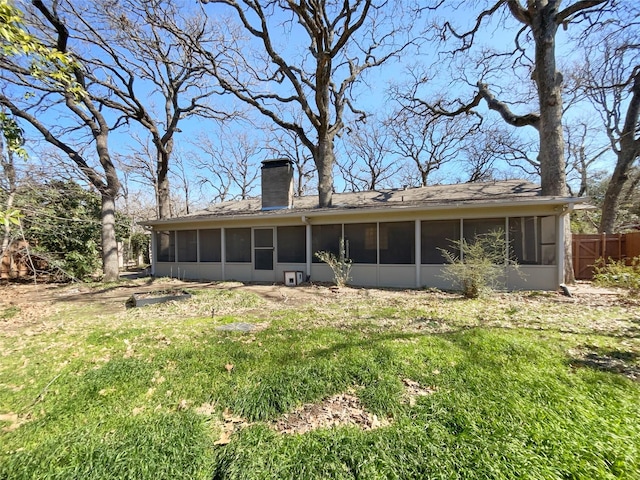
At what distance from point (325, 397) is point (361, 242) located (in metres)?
6.84

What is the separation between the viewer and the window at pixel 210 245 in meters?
11.2

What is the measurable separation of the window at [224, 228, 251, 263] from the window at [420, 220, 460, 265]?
20.5 ft

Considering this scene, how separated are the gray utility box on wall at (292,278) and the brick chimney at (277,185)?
4023 mm

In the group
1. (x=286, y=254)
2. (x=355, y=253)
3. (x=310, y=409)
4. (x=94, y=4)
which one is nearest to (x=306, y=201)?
(x=286, y=254)

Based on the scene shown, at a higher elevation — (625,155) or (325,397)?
(625,155)

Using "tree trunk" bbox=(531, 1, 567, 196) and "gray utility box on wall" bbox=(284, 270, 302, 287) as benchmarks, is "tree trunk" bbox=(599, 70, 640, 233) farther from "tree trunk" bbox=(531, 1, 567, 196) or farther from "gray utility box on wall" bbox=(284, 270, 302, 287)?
"gray utility box on wall" bbox=(284, 270, 302, 287)

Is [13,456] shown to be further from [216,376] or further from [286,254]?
[286,254]

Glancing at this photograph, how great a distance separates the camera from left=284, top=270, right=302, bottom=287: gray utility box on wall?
9.41 m

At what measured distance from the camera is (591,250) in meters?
10.4

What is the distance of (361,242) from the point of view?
30.3 ft

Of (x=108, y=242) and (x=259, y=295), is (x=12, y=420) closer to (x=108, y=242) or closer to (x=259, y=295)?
(x=259, y=295)

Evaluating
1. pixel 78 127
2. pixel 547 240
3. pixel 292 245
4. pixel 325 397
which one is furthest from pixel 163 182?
pixel 547 240

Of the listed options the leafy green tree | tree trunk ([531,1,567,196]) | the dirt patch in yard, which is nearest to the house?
tree trunk ([531,1,567,196])

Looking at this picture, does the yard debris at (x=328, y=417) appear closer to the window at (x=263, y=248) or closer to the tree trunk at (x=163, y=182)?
the window at (x=263, y=248)
